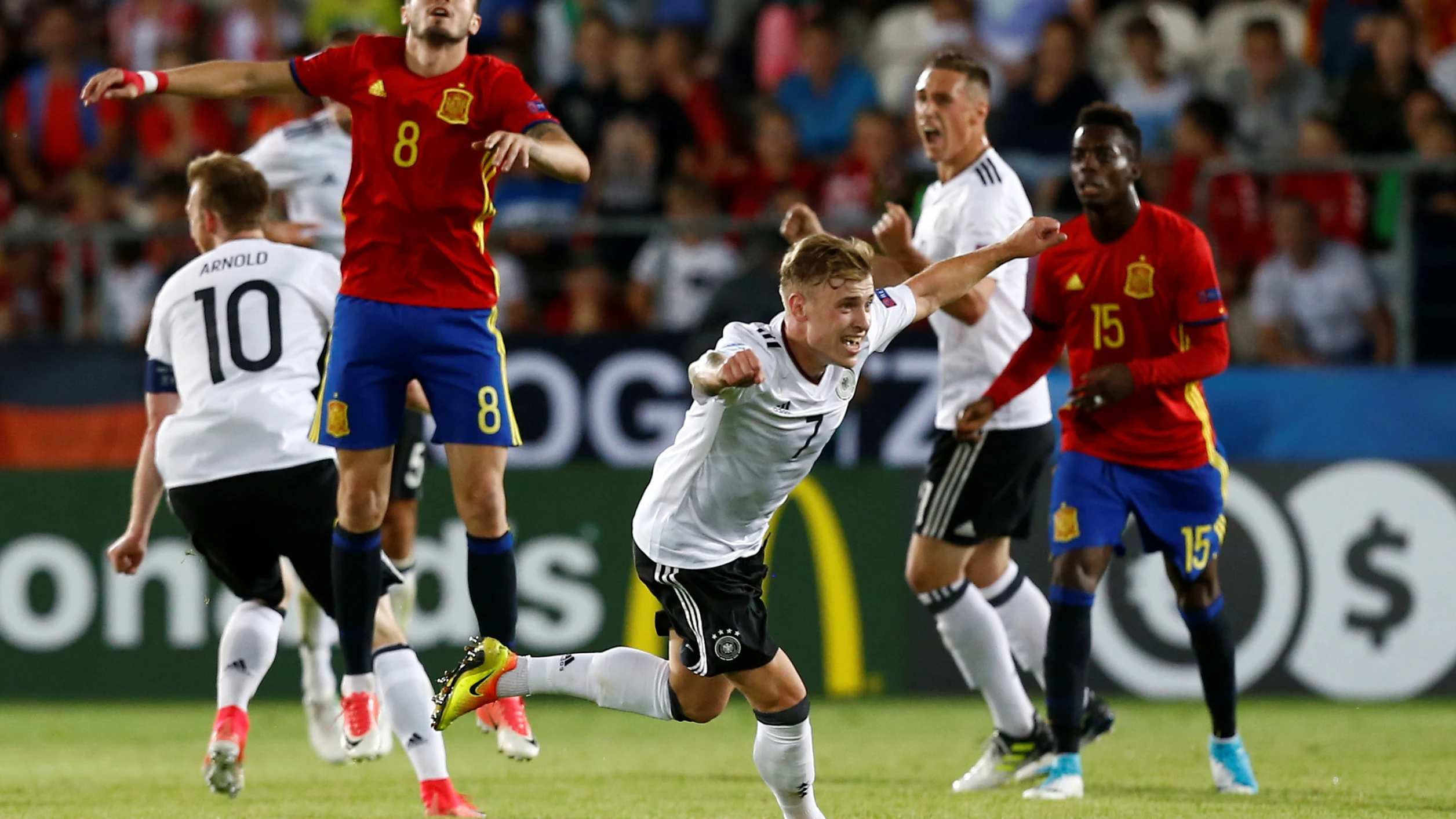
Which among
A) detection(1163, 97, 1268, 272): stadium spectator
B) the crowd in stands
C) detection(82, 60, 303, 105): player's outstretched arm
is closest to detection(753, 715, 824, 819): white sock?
detection(82, 60, 303, 105): player's outstretched arm

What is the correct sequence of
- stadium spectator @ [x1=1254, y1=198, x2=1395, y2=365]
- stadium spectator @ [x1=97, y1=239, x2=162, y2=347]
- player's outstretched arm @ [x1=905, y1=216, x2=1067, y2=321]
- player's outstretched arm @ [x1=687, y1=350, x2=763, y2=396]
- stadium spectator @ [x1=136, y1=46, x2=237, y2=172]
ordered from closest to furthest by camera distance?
player's outstretched arm @ [x1=687, y1=350, x2=763, y2=396]
player's outstretched arm @ [x1=905, y1=216, x2=1067, y2=321]
stadium spectator @ [x1=1254, y1=198, x2=1395, y2=365]
stadium spectator @ [x1=97, y1=239, x2=162, y2=347]
stadium spectator @ [x1=136, y1=46, x2=237, y2=172]

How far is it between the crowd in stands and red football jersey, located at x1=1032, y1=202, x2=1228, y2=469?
448cm

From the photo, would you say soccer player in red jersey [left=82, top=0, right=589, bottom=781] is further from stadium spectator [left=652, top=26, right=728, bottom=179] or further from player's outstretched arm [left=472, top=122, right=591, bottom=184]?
stadium spectator [left=652, top=26, right=728, bottom=179]

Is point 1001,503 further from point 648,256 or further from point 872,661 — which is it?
point 648,256

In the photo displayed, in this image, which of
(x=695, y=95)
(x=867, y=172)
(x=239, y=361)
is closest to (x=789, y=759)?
(x=239, y=361)

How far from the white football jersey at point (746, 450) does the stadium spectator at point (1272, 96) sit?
7.20 metres

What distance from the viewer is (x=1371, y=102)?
11.6m

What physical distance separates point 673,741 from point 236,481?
2.82 m

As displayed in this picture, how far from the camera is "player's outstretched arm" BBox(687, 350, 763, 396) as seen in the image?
4.75 metres

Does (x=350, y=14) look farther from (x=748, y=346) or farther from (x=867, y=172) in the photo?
(x=748, y=346)

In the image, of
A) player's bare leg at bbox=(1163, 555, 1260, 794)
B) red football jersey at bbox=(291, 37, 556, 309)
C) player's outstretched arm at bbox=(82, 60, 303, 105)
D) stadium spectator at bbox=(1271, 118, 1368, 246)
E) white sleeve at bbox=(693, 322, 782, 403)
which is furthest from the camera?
stadium spectator at bbox=(1271, 118, 1368, 246)

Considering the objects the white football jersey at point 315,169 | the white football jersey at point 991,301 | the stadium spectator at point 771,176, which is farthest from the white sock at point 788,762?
the stadium spectator at point 771,176

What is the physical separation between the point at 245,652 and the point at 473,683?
1.31 metres

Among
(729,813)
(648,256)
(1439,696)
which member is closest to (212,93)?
(729,813)
